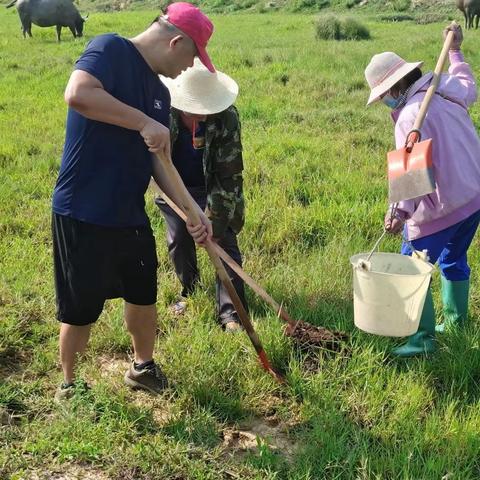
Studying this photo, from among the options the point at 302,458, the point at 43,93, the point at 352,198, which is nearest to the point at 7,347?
the point at 302,458

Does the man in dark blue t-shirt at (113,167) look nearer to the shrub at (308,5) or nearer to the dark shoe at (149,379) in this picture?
the dark shoe at (149,379)

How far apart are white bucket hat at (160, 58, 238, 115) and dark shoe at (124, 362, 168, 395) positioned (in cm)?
124

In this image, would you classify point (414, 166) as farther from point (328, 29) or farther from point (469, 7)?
point (469, 7)

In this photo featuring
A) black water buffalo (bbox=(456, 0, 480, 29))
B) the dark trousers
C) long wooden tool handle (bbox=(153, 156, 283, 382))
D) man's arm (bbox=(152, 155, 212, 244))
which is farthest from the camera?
black water buffalo (bbox=(456, 0, 480, 29))

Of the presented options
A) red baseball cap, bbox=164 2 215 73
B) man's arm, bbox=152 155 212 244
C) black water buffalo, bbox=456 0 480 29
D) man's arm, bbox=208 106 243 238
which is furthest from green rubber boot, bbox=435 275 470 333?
black water buffalo, bbox=456 0 480 29

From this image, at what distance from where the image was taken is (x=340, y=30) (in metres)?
15.2

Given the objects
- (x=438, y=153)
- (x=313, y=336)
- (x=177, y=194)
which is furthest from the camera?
(x=313, y=336)

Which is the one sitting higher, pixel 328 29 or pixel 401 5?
pixel 328 29

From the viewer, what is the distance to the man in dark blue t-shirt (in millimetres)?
2145

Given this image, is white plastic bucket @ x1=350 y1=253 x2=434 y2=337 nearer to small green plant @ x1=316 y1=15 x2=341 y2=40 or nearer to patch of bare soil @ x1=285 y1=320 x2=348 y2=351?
patch of bare soil @ x1=285 y1=320 x2=348 y2=351

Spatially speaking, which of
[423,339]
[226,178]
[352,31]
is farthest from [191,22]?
[352,31]

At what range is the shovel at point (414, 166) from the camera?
2.41m

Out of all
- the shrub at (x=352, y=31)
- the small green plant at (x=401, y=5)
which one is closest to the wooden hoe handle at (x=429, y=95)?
the shrub at (x=352, y=31)

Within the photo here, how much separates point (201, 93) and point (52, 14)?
1531 centimetres
